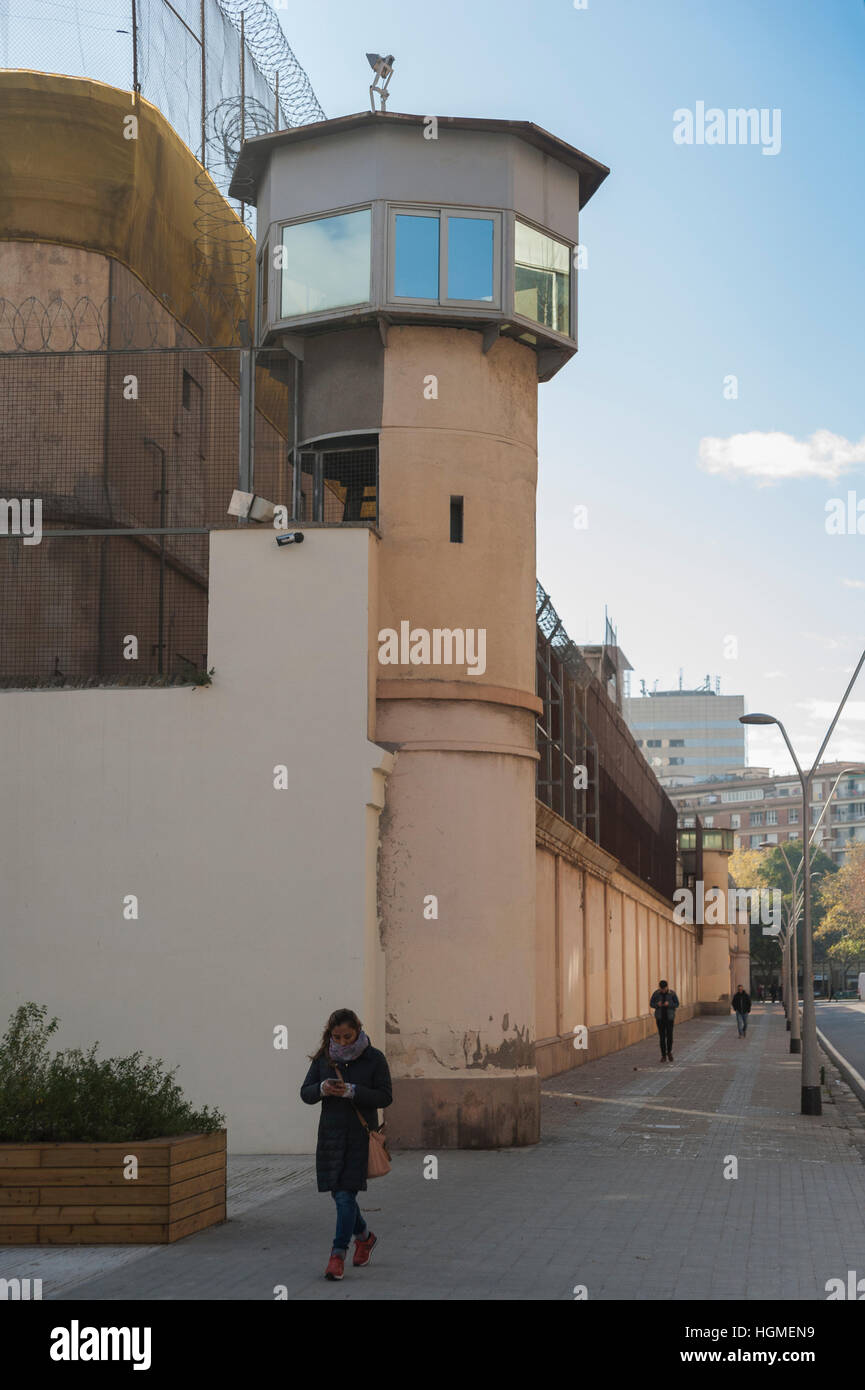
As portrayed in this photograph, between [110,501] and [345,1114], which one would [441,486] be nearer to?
[110,501]

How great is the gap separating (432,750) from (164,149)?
1369cm

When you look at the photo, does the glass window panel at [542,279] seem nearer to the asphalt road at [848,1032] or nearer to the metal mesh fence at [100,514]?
the metal mesh fence at [100,514]

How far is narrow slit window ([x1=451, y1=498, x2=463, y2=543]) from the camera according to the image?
18281 mm

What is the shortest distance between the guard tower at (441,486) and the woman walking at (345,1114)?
22.5 ft

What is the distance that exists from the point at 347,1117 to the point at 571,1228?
2.76 meters

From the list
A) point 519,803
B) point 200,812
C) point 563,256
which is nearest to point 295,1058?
point 200,812

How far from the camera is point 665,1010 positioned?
110 feet

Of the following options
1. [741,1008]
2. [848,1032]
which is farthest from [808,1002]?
[848,1032]

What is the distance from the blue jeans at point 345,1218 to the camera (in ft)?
31.9

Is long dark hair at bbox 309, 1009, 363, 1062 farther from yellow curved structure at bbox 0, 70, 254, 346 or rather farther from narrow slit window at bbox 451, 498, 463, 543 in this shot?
yellow curved structure at bbox 0, 70, 254, 346

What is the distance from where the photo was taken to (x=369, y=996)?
54.4ft

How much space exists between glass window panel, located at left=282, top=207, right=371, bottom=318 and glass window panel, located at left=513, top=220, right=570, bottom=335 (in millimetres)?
1896

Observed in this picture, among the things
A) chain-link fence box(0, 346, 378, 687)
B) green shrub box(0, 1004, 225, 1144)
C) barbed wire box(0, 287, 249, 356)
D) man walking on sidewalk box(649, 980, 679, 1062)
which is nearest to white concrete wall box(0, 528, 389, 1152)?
chain-link fence box(0, 346, 378, 687)
